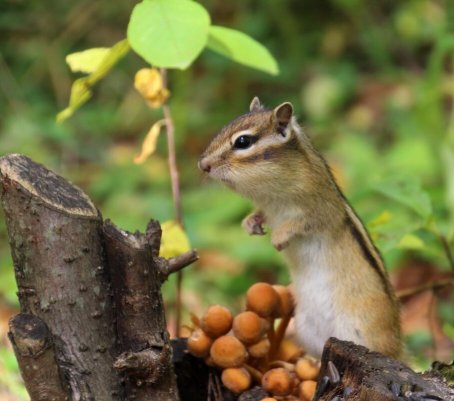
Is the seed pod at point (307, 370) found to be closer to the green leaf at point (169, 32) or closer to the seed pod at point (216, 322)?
the seed pod at point (216, 322)

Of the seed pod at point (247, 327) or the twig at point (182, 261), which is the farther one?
the seed pod at point (247, 327)

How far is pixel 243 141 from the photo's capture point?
2488 millimetres

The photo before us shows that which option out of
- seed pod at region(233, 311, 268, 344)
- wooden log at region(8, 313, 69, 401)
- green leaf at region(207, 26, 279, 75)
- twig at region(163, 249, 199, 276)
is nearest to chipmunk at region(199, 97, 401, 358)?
green leaf at region(207, 26, 279, 75)

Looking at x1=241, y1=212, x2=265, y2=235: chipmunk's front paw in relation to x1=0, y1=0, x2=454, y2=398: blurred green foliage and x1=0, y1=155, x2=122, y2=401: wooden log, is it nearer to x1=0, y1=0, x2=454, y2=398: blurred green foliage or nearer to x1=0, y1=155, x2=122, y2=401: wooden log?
x1=0, y1=155, x2=122, y2=401: wooden log

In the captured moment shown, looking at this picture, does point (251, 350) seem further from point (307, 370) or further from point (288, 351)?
point (288, 351)

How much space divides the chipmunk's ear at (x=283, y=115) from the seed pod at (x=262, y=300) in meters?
0.46

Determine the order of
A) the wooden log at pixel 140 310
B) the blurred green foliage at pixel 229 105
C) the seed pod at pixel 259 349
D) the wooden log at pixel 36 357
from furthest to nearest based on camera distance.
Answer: the blurred green foliage at pixel 229 105 → the seed pod at pixel 259 349 → the wooden log at pixel 140 310 → the wooden log at pixel 36 357

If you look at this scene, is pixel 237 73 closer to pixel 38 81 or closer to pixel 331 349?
pixel 38 81

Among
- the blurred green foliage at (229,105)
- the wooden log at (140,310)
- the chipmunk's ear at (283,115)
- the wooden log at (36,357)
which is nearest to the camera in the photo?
the wooden log at (36,357)

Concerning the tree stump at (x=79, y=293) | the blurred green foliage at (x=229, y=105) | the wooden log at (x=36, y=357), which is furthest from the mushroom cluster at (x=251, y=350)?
the blurred green foliage at (x=229, y=105)

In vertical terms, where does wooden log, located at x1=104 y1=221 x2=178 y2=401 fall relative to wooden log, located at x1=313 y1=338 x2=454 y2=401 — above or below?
above

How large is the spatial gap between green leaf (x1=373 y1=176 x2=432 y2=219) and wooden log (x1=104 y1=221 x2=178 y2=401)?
97cm

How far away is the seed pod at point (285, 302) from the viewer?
7.76ft

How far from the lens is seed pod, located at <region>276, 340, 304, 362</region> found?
2461mm
